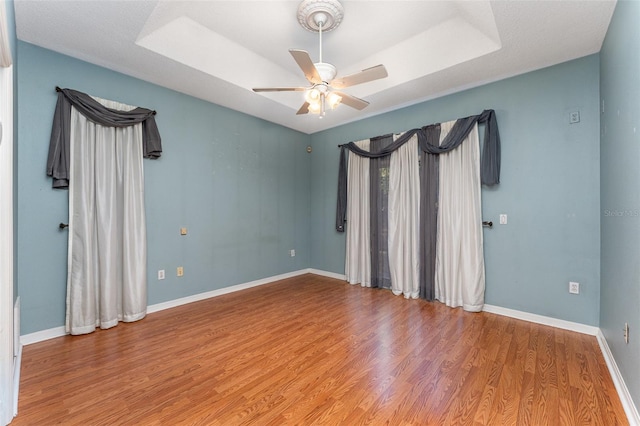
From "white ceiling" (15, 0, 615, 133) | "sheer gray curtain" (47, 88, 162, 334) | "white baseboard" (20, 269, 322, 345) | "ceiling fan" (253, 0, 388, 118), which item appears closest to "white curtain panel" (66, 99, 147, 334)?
"sheer gray curtain" (47, 88, 162, 334)

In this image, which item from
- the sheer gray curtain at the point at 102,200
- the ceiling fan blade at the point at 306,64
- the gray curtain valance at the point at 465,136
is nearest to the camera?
the ceiling fan blade at the point at 306,64

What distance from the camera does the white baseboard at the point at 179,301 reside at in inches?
101

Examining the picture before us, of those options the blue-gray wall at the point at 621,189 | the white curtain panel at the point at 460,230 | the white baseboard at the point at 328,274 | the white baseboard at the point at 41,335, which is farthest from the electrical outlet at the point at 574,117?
the white baseboard at the point at 41,335

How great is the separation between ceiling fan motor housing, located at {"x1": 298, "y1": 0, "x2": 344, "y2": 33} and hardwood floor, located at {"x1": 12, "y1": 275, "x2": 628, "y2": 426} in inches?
117

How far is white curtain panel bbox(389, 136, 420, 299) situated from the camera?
12.9ft

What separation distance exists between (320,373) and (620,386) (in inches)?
79.0

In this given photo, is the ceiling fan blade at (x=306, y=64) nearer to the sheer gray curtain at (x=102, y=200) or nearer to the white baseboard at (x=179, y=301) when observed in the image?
the sheer gray curtain at (x=102, y=200)

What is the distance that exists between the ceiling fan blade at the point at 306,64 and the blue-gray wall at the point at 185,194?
213cm

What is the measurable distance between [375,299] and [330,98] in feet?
8.78

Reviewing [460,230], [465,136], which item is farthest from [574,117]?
[460,230]

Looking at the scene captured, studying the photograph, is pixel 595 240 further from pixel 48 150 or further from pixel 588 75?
pixel 48 150

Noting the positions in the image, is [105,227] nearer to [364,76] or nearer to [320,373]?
[320,373]

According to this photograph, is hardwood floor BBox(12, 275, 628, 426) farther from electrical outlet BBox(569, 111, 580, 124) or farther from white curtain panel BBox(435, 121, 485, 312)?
electrical outlet BBox(569, 111, 580, 124)

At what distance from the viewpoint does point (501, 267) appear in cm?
328
